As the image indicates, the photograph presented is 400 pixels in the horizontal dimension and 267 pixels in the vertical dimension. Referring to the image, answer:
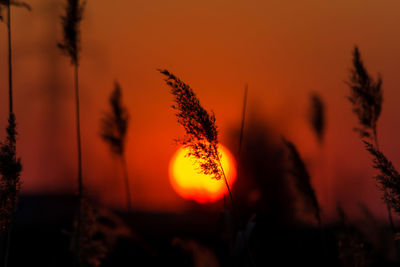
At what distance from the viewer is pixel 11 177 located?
2275mm

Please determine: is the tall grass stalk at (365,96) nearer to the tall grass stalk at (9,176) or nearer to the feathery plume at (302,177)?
the feathery plume at (302,177)

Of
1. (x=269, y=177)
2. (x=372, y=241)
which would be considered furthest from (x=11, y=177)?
(x=269, y=177)

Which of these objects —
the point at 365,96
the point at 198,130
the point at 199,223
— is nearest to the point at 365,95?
the point at 365,96

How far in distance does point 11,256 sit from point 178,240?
5.16 feet

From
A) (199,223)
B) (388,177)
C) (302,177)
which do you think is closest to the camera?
(388,177)

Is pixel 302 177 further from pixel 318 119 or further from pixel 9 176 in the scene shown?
pixel 318 119

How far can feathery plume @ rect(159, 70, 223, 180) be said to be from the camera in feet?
6.76

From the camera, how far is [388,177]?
2.01m

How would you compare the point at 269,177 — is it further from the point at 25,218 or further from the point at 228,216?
the point at 228,216

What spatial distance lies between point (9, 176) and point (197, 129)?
0.96 meters

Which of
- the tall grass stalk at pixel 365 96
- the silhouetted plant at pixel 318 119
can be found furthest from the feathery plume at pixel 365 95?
the silhouetted plant at pixel 318 119

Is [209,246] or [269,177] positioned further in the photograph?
[269,177]

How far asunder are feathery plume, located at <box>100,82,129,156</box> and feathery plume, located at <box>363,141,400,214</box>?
2682 mm

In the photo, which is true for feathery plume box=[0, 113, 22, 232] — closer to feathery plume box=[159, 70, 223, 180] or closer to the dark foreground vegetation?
the dark foreground vegetation
